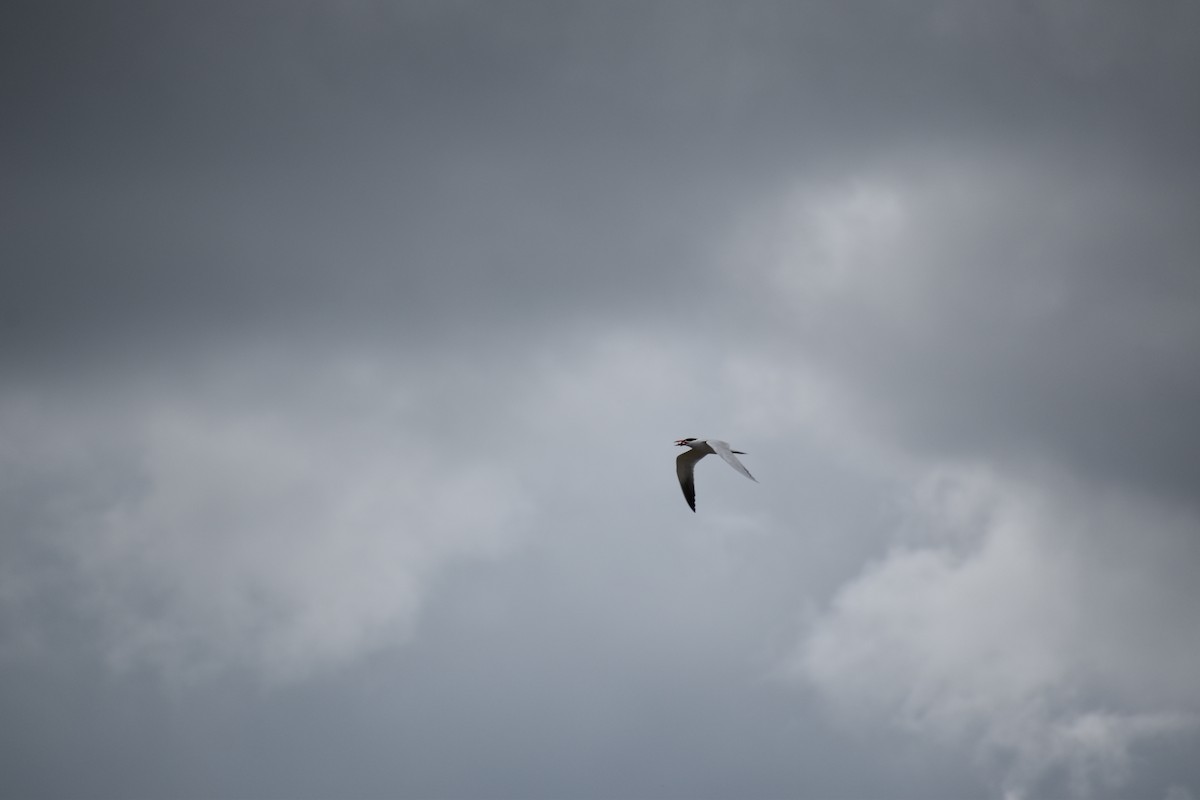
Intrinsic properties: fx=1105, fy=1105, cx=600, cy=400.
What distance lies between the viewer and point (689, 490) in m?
80.4
